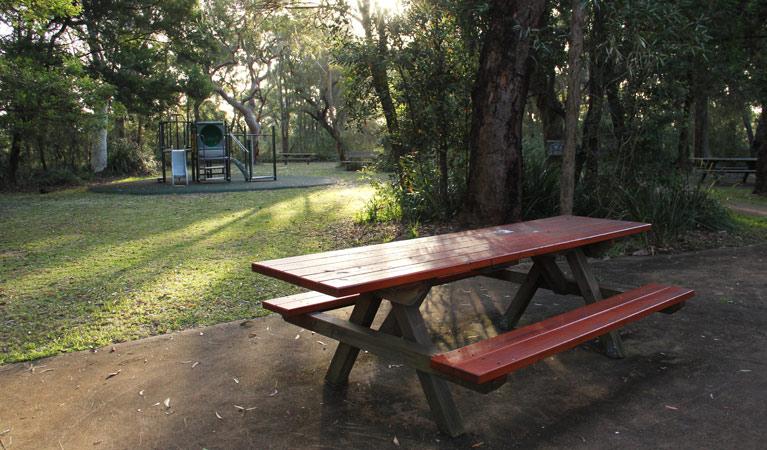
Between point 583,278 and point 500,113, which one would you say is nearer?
point 583,278

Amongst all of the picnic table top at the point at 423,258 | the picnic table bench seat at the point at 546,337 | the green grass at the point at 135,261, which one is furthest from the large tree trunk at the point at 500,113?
the picnic table bench seat at the point at 546,337

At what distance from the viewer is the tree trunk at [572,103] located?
20.5 feet

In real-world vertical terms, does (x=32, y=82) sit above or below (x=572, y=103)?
above

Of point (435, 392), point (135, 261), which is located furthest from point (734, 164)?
point (435, 392)

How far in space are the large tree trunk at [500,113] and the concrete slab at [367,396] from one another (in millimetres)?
Result: 2888

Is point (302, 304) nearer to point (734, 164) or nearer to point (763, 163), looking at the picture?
point (763, 163)

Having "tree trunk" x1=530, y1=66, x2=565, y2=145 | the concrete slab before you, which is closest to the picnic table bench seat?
the concrete slab

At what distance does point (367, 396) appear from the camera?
10.0 feet

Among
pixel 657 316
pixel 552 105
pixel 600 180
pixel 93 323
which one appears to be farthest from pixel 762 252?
pixel 93 323

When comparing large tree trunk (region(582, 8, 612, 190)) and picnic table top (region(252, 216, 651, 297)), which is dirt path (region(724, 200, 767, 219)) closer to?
large tree trunk (region(582, 8, 612, 190))

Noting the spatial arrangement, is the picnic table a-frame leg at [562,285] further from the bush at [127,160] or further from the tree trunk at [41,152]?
the bush at [127,160]

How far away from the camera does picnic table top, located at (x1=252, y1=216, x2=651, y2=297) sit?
248cm

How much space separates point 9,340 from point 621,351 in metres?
4.07

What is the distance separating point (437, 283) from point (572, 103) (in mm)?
4135
